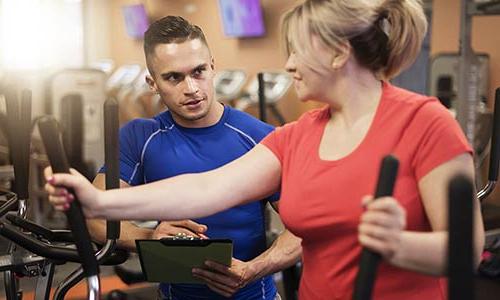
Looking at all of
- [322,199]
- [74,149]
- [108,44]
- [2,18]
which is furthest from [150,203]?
[108,44]

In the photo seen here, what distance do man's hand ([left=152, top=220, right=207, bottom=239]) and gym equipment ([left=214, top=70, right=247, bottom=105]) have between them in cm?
614

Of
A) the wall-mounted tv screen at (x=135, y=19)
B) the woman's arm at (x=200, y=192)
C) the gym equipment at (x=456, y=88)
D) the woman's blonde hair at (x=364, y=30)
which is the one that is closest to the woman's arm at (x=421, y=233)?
the woman's blonde hair at (x=364, y=30)

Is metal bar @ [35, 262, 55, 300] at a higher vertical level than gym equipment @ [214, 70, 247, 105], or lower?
lower

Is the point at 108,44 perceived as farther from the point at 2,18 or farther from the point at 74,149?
the point at 74,149

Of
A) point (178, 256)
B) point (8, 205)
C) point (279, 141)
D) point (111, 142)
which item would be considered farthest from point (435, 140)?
point (8, 205)

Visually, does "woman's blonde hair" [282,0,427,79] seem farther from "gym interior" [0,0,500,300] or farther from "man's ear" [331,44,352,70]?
"gym interior" [0,0,500,300]

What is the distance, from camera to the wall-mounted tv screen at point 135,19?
1076 cm

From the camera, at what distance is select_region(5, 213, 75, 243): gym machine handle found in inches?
73.2

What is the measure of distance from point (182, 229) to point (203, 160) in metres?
0.21

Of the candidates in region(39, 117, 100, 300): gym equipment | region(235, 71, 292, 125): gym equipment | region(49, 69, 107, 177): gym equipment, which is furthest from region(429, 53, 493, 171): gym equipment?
region(39, 117, 100, 300): gym equipment

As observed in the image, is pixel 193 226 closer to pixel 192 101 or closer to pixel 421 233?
pixel 192 101

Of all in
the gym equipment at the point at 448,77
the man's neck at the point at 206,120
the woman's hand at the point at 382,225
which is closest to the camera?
the woman's hand at the point at 382,225

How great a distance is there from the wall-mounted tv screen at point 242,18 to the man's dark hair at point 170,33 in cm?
618

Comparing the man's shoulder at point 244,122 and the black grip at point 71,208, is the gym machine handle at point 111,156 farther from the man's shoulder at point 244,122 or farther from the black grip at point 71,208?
the man's shoulder at point 244,122
